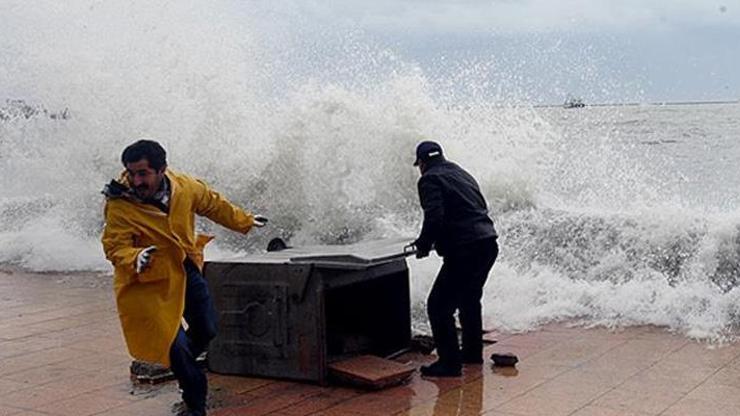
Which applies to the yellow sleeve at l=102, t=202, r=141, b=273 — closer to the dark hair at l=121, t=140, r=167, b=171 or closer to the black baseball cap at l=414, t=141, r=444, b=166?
the dark hair at l=121, t=140, r=167, b=171

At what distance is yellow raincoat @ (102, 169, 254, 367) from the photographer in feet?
16.0

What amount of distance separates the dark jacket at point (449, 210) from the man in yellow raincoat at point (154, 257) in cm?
179

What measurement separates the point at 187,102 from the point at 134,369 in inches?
395

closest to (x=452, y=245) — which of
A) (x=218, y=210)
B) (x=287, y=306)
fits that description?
(x=287, y=306)

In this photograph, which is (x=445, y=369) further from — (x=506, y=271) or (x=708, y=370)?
(x=506, y=271)

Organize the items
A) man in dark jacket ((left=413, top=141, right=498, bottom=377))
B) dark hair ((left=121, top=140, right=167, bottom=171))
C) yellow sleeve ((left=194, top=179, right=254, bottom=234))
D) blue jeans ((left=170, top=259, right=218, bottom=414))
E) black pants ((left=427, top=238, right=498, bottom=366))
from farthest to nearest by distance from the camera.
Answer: black pants ((left=427, top=238, right=498, bottom=366)) → man in dark jacket ((left=413, top=141, right=498, bottom=377)) → yellow sleeve ((left=194, top=179, right=254, bottom=234)) → blue jeans ((left=170, top=259, right=218, bottom=414)) → dark hair ((left=121, top=140, right=167, bottom=171))

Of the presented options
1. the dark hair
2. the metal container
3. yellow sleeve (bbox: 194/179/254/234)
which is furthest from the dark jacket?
the dark hair

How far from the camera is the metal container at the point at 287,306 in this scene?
612 cm

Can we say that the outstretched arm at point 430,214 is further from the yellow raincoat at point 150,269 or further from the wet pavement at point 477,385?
the yellow raincoat at point 150,269

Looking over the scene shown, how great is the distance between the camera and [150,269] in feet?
16.1

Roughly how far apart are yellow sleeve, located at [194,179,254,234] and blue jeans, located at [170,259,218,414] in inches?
14.2

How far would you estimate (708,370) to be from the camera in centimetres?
645

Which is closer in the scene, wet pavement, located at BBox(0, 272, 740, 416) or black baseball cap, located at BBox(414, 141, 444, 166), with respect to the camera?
wet pavement, located at BBox(0, 272, 740, 416)

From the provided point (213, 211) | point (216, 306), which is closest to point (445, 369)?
point (216, 306)
